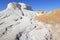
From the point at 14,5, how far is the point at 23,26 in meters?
22.9

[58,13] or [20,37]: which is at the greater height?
[58,13]

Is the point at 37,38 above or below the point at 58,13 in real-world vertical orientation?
below

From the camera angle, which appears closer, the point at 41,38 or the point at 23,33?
the point at 41,38

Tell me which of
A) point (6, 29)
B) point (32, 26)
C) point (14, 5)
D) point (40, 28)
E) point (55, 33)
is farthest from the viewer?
point (14, 5)

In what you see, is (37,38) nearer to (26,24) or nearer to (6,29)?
(26,24)

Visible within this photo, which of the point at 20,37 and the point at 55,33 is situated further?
the point at 20,37

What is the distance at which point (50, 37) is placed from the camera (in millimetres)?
25875

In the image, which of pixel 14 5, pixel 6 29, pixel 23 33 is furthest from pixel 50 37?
pixel 14 5

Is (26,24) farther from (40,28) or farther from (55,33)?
(55,33)

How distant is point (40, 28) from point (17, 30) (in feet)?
17.3

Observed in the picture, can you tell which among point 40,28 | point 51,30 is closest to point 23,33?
point 40,28

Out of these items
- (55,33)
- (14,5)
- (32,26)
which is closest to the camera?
(55,33)

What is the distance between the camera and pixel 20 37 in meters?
29.6

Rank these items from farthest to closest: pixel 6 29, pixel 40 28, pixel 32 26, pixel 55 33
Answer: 1. pixel 6 29
2. pixel 32 26
3. pixel 40 28
4. pixel 55 33
